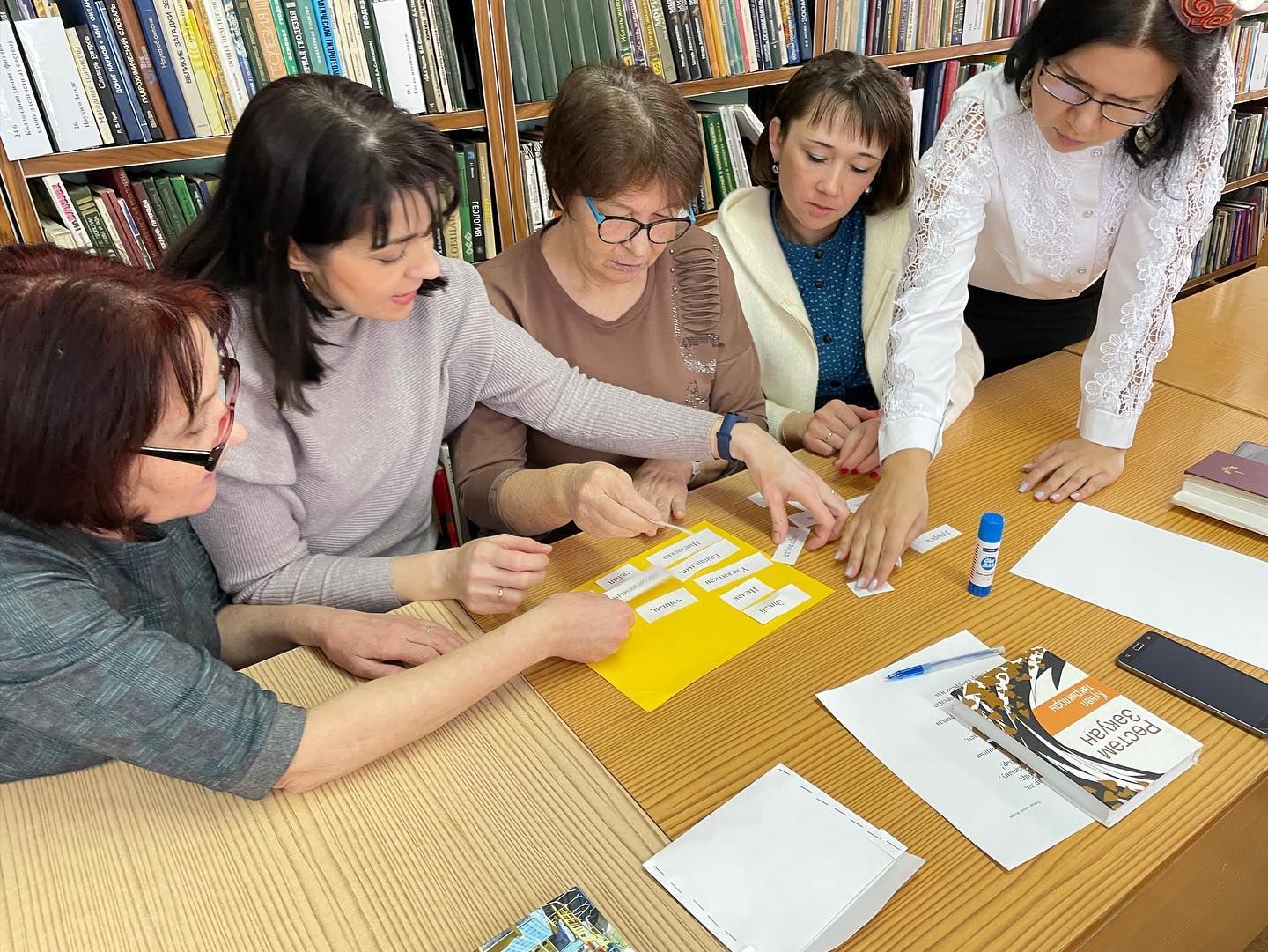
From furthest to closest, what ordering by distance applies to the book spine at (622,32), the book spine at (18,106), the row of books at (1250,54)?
the row of books at (1250,54) < the book spine at (622,32) < the book spine at (18,106)

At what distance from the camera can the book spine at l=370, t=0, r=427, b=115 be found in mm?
1863

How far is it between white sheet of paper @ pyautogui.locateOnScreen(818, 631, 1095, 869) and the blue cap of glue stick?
11cm

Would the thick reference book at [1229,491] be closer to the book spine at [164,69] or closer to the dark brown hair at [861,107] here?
the dark brown hair at [861,107]

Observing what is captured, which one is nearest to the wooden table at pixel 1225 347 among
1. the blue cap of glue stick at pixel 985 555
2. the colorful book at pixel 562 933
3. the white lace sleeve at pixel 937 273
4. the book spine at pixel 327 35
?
the white lace sleeve at pixel 937 273

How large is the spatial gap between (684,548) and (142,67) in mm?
1453

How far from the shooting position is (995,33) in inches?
115

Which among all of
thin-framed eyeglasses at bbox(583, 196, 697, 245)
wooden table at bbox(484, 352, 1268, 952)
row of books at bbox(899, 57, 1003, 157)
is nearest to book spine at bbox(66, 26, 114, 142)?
thin-framed eyeglasses at bbox(583, 196, 697, 245)

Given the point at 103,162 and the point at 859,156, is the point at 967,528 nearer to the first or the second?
the point at 859,156

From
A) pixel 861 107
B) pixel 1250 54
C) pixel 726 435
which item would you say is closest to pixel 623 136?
pixel 726 435

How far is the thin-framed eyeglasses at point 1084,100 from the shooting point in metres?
1.15

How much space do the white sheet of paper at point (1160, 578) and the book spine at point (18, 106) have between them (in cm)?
186

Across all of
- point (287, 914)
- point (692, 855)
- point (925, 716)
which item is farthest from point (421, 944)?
point (925, 716)

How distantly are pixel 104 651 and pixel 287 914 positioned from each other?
272 millimetres

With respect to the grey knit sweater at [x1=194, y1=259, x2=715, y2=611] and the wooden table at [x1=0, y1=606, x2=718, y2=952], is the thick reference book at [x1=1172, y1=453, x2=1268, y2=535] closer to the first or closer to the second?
the grey knit sweater at [x1=194, y1=259, x2=715, y2=611]
